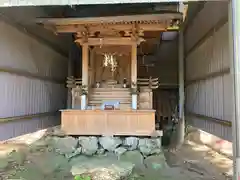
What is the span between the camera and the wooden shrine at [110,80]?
7855mm

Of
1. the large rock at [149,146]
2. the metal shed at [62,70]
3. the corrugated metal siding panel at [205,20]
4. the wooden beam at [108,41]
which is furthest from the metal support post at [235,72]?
the wooden beam at [108,41]

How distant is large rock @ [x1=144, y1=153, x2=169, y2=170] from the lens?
7.33m

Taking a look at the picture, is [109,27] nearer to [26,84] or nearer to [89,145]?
[26,84]

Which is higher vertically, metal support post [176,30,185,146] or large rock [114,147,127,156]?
metal support post [176,30,185,146]

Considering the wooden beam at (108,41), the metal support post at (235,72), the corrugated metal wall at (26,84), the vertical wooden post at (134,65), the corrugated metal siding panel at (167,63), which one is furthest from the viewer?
the corrugated metal siding panel at (167,63)

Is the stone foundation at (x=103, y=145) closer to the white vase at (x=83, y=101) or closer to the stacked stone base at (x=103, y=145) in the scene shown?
the stacked stone base at (x=103, y=145)

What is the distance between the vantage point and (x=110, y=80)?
10312 millimetres

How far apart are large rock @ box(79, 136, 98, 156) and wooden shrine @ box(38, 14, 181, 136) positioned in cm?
20

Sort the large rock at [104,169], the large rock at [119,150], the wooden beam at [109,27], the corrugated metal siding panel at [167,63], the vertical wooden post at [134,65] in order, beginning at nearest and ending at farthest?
1. the large rock at [104,169]
2. the large rock at [119,150]
3. the wooden beam at [109,27]
4. the vertical wooden post at [134,65]
5. the corrugated metal siding panel at [167,63]

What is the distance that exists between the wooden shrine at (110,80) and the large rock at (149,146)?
244 mm

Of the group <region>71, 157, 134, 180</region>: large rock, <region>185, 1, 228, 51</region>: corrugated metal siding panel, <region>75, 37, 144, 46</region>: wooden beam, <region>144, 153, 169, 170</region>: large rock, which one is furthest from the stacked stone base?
<region>185, 1, 228, 51</region>: corrugated metal siding panel

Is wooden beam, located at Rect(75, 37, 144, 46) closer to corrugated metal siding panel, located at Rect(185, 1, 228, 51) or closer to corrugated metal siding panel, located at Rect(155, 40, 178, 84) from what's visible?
corrugated metal siding panel, located at Rect(185, 1, 228, 51)

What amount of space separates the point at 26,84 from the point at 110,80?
360 centimetres

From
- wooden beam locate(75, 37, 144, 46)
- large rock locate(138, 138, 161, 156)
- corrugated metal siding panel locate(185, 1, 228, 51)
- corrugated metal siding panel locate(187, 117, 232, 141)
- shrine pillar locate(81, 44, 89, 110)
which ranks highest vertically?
corrugated metal siding panel locate(185, 1, 228, 51)
